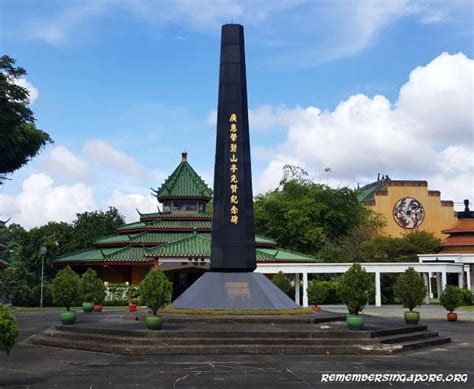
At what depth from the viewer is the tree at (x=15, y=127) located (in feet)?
104

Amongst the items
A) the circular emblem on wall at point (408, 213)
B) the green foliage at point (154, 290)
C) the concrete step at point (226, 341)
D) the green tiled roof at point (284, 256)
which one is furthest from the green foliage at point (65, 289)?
the circular emblem on wall at point (408, 213)

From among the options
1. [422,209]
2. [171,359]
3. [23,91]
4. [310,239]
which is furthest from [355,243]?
[171,359]

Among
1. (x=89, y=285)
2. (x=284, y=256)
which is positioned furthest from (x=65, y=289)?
(x=284, y=256)

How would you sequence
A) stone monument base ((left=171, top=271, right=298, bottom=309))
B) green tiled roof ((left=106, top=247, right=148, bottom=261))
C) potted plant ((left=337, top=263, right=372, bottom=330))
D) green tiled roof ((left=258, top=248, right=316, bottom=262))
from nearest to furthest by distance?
potted plant ((left=337, top=263, right=372, bottom=330)) → stone monument base ((left=171, top=271, right=298, bottom=309)) → green tiled roof ((left=106, top=247, right=148, bottom=261)) → green tiled roof ((left=258, top=248, right=316, bottom=262))

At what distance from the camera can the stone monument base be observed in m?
19.6

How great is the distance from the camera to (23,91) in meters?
32.1

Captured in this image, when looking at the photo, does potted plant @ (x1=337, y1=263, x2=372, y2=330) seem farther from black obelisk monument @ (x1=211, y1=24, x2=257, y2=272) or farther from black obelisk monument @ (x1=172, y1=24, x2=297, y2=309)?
black obelisk monument @ (x1=211, y1=24, x2=257, y2=272)

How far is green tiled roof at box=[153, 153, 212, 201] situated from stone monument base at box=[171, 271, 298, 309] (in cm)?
2236

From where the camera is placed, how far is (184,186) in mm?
43938

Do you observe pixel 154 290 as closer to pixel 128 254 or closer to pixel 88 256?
pixel 128 254

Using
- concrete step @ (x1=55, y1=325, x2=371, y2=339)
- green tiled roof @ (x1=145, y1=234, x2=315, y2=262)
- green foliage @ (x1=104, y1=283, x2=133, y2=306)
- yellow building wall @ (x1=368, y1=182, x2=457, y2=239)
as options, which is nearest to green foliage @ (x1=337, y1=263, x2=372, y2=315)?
concrete step @ (x1=55, y1=325, x2=371, y2=339)

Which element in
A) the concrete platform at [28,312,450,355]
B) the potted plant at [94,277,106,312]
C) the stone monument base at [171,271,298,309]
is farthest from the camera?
the potted plant at [94,277,106,312]

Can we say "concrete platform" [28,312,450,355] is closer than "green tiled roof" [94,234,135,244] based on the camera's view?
Yes

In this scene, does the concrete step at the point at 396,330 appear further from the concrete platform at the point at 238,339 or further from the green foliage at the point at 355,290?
the green foliage at the point at 355,290
